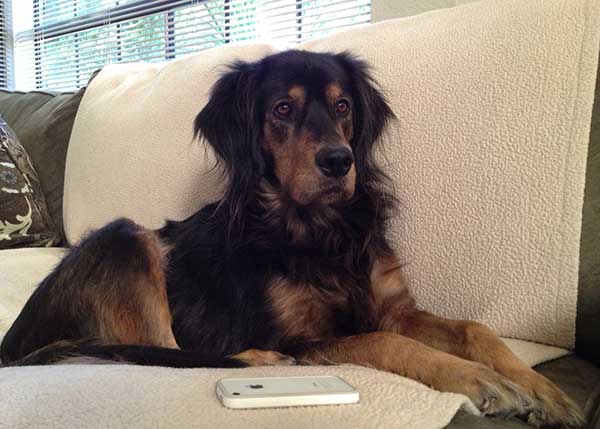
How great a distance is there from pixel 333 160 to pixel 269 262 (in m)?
0.25

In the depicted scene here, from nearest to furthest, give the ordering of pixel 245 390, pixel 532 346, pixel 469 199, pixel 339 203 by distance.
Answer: pixel 245 390 < pixel 532 346 < pixel 469 199 < pixel 339 203

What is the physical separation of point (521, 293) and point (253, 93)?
2.35 ft

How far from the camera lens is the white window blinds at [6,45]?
4.23 metres

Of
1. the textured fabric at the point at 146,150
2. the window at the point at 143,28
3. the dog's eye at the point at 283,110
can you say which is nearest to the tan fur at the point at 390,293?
the dog's eye at the point at 283,110

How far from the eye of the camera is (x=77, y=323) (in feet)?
3.86

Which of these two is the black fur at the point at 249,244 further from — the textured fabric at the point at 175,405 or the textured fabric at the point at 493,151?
the textured fabric at the point at 175,405

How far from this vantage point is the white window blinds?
423 centimetres

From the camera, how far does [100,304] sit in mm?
1185

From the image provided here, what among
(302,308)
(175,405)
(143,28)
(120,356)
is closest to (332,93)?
(302,308)

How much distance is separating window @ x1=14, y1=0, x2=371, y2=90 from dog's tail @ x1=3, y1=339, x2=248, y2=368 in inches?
63.2

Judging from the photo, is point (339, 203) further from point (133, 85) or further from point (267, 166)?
point (133, 85)

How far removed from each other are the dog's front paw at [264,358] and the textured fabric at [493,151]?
12.8 inches

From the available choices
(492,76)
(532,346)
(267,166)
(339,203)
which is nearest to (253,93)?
(267,166)

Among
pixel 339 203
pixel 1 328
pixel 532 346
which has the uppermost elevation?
pixel 339 203
